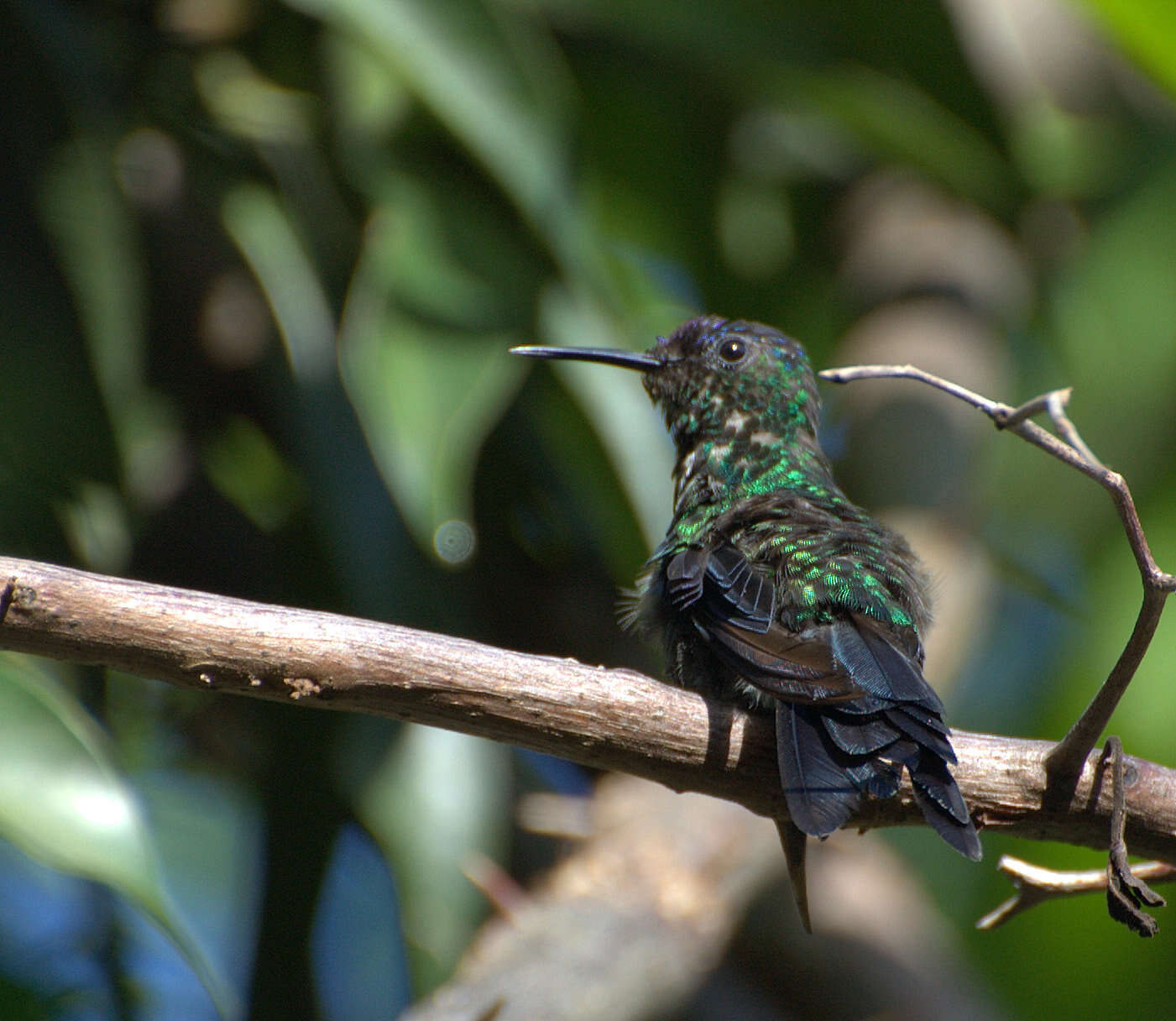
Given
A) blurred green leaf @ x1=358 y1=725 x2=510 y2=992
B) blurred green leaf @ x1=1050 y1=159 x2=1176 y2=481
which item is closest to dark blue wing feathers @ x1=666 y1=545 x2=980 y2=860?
blurred green leaf @ x1=358 y1=725 x2=510 y2=992

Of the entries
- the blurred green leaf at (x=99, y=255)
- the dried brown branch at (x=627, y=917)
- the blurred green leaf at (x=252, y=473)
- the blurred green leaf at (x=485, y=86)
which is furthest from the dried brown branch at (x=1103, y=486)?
the blurred green leaf at (x=252, y=473)

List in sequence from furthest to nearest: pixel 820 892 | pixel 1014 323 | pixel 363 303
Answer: pixel 1014 323, pixel 820 892, pixel 363 303

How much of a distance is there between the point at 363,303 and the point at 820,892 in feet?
7.05

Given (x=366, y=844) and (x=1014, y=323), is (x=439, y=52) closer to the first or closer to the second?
(x=366, y=844)

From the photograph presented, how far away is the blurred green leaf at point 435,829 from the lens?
3248 mm

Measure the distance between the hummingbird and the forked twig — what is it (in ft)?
0.49

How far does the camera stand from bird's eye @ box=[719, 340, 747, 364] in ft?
10.3

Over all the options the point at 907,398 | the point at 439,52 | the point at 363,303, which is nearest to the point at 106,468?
the point at 363,303

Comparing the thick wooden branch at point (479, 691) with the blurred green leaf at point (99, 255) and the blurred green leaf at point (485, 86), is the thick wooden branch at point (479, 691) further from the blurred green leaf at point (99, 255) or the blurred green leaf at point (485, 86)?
the blurred green leaf at point (485, 86)

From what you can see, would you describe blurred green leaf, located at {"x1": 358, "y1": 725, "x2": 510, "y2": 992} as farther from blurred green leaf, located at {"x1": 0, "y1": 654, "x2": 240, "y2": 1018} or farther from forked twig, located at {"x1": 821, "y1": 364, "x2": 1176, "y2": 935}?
forked twig, located at {"x1": 821, "y1": 364, "x2": 1176, "y2": 935}

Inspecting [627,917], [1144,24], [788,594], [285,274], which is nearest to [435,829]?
[627,917]

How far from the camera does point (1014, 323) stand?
508cm

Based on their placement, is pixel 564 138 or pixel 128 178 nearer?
pixel 564 138

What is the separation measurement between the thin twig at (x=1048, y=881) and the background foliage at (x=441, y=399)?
4.55ft
